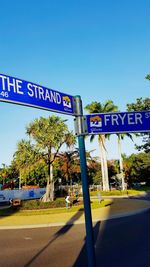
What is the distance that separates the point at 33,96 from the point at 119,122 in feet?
3.92

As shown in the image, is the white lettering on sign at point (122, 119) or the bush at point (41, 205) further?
the bush at point (41, 205)

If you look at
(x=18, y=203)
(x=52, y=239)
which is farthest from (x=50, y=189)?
(x=52, y=239)

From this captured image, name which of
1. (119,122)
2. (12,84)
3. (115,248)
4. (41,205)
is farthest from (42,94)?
(41,205)

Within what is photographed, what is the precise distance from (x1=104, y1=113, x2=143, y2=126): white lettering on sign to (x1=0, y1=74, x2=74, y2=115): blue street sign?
0.50 meters

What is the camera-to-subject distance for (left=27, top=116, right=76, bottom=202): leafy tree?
30359 mm

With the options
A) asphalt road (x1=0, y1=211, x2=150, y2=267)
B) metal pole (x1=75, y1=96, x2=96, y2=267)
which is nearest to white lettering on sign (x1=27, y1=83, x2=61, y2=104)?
metal pole (x1=75, y1=96, x2=96, y2=267)

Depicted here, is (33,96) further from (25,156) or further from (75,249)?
(25,156)

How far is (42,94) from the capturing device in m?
3.61

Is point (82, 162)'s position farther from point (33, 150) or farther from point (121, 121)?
point (33, 150)

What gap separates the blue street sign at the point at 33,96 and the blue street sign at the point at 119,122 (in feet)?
1.12

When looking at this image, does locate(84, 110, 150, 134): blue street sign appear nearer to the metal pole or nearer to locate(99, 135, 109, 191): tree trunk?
the metal pole

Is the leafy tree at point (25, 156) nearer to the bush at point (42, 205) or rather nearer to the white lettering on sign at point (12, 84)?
the bush at point (42, 205)

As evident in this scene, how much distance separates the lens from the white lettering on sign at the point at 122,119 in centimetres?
396

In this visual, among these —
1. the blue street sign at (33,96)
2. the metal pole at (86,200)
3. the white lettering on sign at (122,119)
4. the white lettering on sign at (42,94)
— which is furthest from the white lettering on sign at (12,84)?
the white lettering on sign at (122,119)
